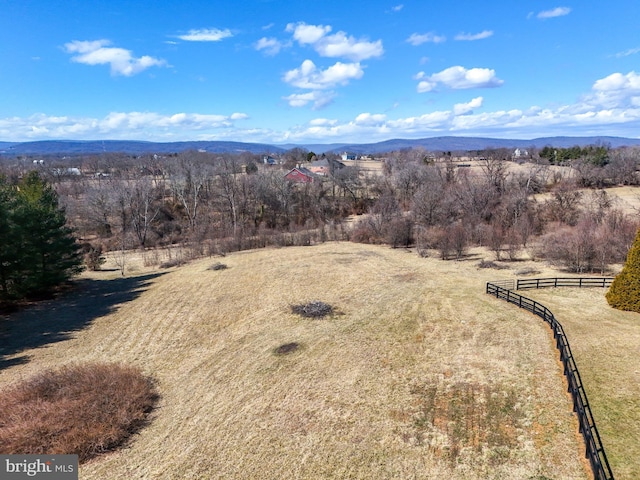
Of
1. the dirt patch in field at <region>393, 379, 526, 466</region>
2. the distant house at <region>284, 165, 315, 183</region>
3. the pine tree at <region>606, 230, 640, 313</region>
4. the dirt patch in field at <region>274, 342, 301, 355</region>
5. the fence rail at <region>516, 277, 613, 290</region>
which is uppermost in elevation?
the distant house at <region>284, 165, 315, 183</region>

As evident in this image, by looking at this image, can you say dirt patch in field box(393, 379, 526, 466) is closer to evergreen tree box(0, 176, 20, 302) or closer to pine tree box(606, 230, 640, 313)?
pine tree box(606, 230, 640, 313)

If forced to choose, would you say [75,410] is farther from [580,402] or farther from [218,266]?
[218,266]

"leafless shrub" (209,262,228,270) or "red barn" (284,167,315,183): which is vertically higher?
"red barn" (284,167,315,183)

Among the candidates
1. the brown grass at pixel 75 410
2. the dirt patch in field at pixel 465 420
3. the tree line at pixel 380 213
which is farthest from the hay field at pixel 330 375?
the tree line at pixel 380 213

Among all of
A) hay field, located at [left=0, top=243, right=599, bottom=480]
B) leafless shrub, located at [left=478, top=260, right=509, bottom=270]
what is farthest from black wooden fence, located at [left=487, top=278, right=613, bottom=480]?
leafless shrub, located at [left=478, top=260, right=509, bottom=270]

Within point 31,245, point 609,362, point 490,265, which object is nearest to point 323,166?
point 490,265

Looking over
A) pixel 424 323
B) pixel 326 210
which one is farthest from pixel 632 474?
pixel 326 210

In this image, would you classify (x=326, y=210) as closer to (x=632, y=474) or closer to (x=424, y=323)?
(x=424, y=323)
